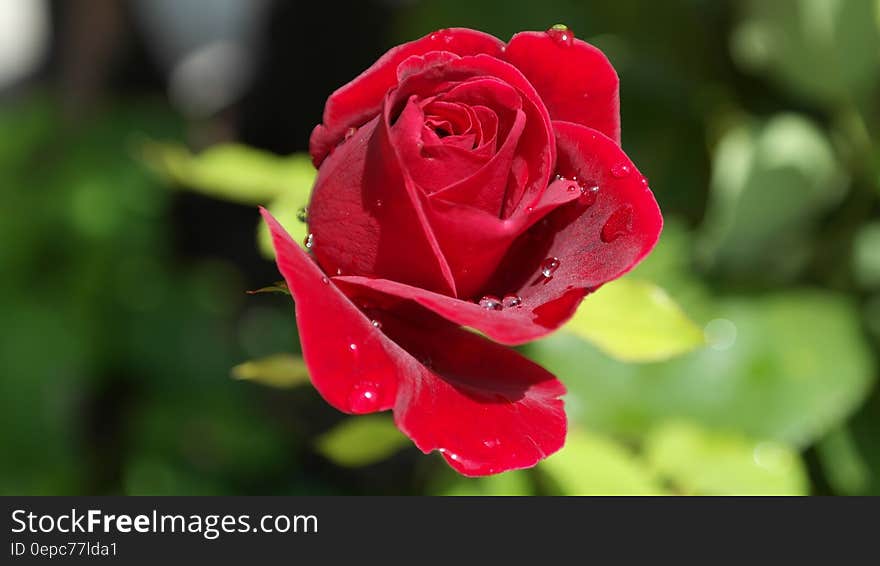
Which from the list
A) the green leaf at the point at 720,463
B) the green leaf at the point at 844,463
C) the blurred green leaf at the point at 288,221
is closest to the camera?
the blurred green leaf at the point at 288,221

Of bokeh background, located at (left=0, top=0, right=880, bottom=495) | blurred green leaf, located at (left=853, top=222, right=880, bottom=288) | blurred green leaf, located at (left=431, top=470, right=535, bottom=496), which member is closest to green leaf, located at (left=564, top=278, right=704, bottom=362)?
bokeh background, located at (left=0, top=0, right=880, bottom=495)

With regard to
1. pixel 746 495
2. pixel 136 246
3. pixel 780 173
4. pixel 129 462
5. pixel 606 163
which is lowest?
pixel 129 462

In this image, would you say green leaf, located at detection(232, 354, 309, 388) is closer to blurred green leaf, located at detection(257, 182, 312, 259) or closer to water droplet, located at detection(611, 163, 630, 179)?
blurred green leaf, located at detection(257, 182, 312, 259)

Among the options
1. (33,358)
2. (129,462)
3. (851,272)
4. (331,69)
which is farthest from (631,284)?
(331,69)

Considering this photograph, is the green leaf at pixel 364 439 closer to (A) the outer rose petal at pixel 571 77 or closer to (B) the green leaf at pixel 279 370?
(B) the green leaf at pixel 279 370

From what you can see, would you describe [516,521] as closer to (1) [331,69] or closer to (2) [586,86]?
(2) [586,86]

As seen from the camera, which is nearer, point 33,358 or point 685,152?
point 685,152

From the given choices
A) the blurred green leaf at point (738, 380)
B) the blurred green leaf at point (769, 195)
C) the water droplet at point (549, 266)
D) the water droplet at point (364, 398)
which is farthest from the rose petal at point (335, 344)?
the blurred green leaf at point (769, 195)
